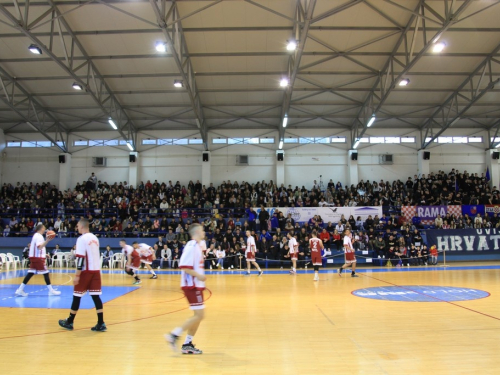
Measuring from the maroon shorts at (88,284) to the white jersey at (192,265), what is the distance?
8.14 ft

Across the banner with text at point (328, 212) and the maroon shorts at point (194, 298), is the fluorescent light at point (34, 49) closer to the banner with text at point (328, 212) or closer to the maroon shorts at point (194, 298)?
the banner with text at point (328, 212)

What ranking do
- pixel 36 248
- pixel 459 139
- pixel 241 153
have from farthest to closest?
1. pixel 459 139
2. pixel 241 153
3. pixel 36 248

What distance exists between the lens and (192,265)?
19.9ft

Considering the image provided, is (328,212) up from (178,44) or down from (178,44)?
down

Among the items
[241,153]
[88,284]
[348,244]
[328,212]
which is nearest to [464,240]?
[328,212]

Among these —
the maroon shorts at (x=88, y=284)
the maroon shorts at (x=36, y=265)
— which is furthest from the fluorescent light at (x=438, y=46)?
the maroon shorts at (x=36, y=265)

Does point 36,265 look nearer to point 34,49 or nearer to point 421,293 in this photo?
point 421,293

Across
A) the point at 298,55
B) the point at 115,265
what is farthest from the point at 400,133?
the point at 115,265

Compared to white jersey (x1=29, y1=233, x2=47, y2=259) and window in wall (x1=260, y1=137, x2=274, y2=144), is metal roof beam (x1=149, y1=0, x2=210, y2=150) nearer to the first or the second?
window in wall (x1=260, y1=137, x2=274, y2=144)

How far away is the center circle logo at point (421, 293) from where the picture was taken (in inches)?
431

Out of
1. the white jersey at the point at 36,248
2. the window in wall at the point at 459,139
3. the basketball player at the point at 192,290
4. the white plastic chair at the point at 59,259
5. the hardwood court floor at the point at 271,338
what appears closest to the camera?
the hardwood court floor at the point at 271,338

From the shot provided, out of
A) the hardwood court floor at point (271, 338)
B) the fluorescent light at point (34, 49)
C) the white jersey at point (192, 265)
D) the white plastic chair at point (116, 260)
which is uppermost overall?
the fluorescent light at point (34, 49)

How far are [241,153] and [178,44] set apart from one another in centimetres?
1427

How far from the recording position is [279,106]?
29.2m
